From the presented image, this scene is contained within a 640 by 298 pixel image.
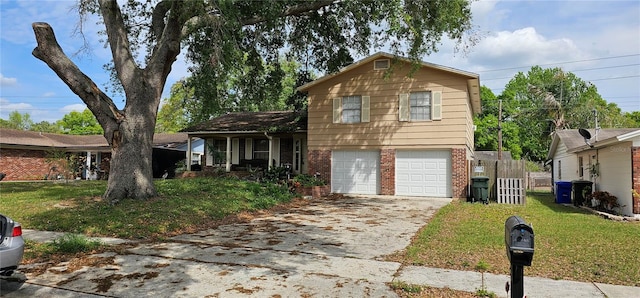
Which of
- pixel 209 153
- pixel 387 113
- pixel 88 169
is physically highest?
pixel 387 113

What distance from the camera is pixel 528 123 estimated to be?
47281mm

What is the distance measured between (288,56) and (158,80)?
7.25 metres

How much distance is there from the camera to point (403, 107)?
16.3 m

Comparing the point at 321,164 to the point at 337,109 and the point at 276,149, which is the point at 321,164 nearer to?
the point at 337,109

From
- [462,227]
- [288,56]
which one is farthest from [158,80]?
[462,227]

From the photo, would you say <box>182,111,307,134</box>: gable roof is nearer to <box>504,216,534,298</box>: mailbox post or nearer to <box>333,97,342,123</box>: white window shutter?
<box>333,97,342,123</box>: white window shutter

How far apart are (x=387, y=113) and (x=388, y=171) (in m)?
2.43

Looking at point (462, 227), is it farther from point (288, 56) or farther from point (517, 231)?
point (288, 56)

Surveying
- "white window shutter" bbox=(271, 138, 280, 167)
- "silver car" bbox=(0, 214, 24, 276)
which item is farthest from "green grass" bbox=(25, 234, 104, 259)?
"white window shutter" bbox=(271, 138, 280, 167)

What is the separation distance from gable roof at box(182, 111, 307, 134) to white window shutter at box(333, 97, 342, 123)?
2.36 metres

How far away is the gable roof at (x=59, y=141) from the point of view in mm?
25653

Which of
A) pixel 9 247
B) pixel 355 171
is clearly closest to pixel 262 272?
pixel 9 247

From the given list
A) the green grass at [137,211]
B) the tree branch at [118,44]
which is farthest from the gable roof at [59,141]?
the tree branch at [118,44]

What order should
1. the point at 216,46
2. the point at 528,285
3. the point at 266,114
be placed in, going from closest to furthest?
1. the point at 528,285
2. the point at 216,46
3. the point at 266,114
